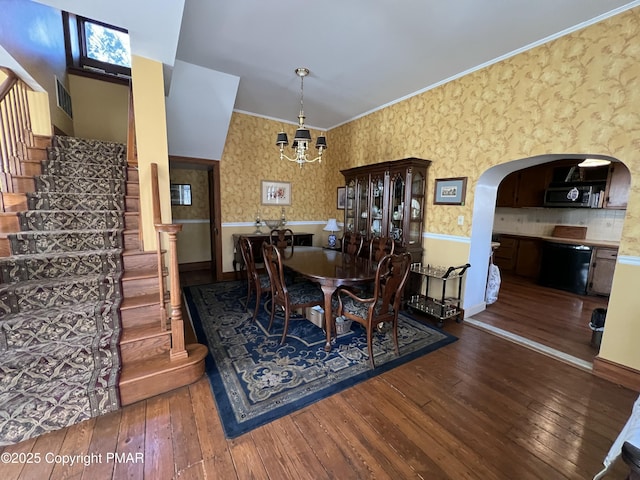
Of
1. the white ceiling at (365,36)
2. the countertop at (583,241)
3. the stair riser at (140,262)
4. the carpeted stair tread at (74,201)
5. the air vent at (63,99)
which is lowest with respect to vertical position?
the stair riser at (140,262)

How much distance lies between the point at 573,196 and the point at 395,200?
11.4ft

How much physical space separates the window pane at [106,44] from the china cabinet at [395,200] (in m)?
4.92

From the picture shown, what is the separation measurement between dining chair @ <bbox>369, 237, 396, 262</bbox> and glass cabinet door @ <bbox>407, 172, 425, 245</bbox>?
1.64 ft

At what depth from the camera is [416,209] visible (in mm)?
3721

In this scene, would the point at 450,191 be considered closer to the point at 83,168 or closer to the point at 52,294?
the point at 52,294

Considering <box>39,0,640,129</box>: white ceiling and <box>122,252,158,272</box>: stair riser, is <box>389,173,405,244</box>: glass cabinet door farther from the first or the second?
<box>122,252,158,272</box>: stair riser

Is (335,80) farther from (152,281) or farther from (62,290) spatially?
(62,290)

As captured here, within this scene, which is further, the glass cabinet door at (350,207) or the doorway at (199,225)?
the doorway at (199,225)

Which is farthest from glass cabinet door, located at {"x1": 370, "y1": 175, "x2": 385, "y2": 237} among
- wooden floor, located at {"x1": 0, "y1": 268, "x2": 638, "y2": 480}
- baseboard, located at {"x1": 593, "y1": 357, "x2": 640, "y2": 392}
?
baseboard, located at {"x1": 593, "y1": 357, "x2": 640, "y2": 392}

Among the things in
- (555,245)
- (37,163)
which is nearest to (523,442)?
(555,245)

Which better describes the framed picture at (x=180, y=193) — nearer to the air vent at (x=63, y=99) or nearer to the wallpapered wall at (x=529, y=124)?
the wallpapered wall at (x=529, y=124)

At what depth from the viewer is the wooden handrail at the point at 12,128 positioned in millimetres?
2570

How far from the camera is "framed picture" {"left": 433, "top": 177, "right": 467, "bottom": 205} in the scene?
3.25 meters

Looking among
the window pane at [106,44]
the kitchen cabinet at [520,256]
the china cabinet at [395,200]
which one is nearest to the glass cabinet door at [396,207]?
the china cabinet at [395,200]
